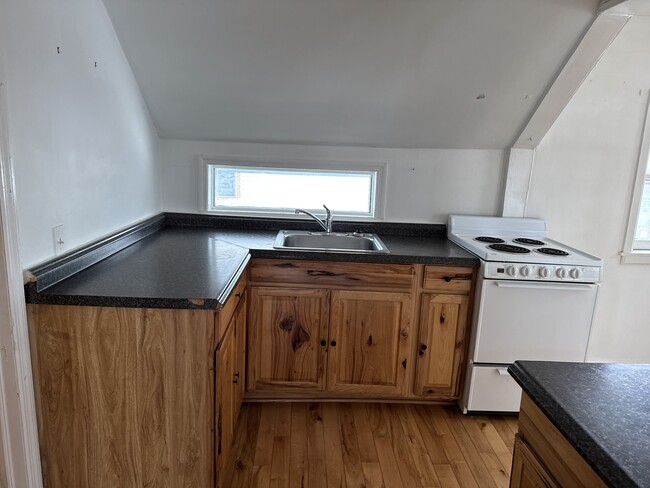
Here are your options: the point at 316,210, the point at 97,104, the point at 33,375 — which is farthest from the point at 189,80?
the point at 33,375

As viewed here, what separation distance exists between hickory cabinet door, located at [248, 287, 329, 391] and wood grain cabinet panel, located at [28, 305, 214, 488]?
2.77 ft

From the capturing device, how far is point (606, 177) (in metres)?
2.82

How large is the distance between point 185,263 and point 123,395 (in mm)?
A: 597

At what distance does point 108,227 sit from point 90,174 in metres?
0.29

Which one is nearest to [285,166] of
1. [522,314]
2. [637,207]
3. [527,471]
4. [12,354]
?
[522,314]

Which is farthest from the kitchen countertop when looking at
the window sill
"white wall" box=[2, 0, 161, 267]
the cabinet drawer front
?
the window sill

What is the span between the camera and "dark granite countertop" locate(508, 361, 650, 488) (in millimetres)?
701

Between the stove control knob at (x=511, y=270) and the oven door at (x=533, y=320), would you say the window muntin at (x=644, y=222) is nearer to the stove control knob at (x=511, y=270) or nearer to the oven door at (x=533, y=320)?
the oven door at (x=533, y=320)

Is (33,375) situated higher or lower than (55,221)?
lower

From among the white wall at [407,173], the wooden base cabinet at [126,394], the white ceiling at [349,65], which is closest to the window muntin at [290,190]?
the white wall at [407,173]

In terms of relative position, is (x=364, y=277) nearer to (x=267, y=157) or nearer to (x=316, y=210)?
(x=316, y=210)

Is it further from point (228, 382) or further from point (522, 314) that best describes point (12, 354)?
point (522, 314)

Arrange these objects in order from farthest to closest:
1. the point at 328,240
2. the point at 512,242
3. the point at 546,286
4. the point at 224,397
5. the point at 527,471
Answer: the point at 328,240 < the point at 512,242 < the point at 546,286 < the point at 224,397 < the point at 527,471

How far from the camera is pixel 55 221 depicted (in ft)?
5.10
